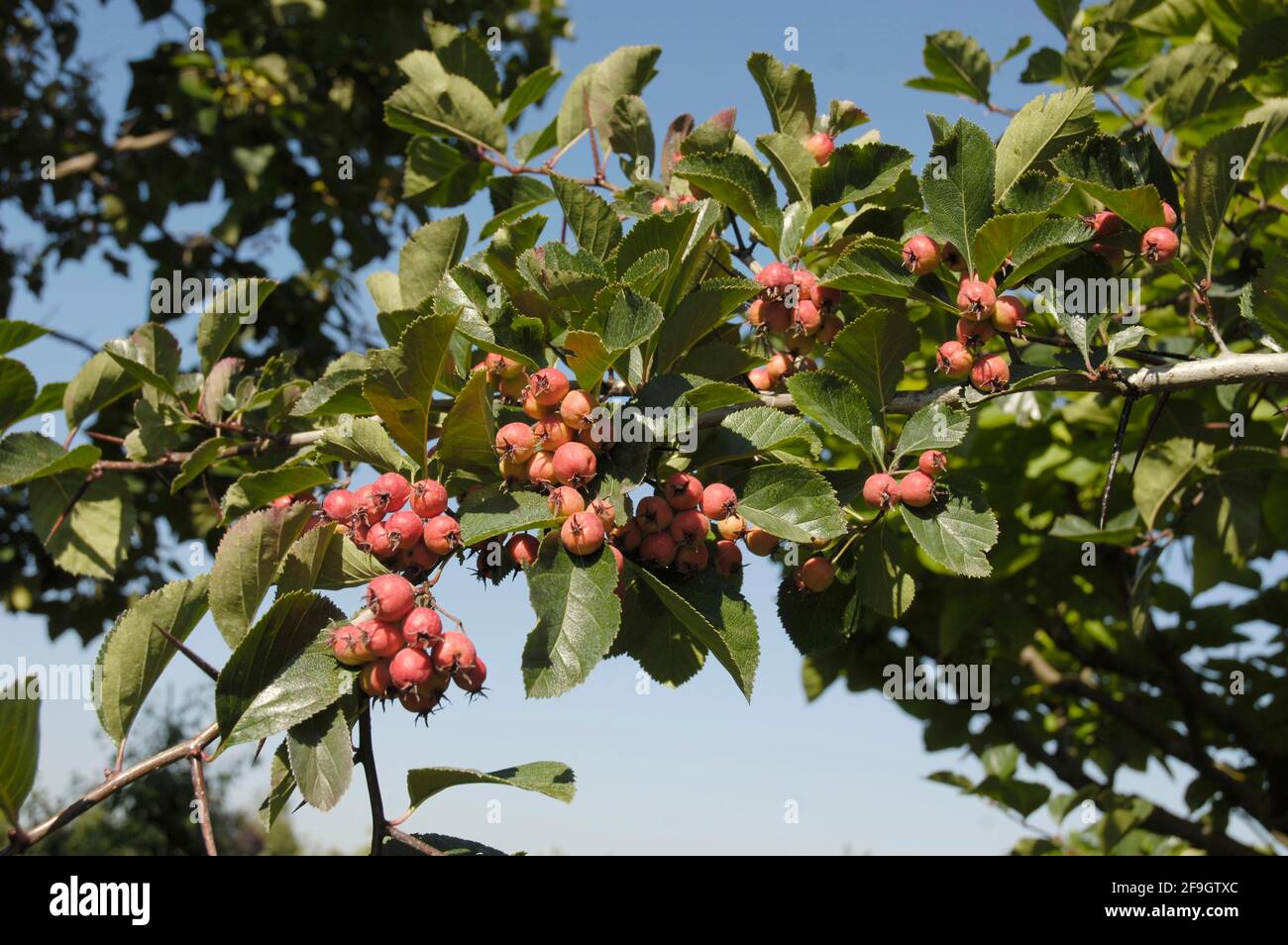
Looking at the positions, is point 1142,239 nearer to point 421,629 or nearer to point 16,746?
point 421,629

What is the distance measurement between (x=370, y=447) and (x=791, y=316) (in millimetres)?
690

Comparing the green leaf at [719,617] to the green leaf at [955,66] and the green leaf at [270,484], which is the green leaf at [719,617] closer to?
the green leaf at [270,484]

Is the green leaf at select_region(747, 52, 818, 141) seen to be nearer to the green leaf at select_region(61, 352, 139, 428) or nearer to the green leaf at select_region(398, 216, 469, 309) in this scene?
the green leaf at select_region(398, 216, 469, 309)

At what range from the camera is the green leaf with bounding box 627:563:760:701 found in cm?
131

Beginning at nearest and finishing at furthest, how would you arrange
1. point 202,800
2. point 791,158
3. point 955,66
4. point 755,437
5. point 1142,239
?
point 202,800
point 755,437
point 1142,239
point 791,158
point 955,66

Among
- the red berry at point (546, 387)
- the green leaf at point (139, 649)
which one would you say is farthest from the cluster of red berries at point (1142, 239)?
the green leaf at point (139, 649)

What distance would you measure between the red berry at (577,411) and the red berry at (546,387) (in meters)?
0.02

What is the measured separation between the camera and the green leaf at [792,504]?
4.52 ft

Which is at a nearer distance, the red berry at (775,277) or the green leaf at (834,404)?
the green leaf at (834,404)

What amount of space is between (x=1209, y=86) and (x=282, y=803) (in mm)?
2463

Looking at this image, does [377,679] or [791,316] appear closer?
[377,679]

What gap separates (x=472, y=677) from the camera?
4.20 feet

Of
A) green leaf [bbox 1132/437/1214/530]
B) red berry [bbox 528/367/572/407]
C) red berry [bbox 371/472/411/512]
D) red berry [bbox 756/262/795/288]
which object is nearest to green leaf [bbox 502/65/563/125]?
red berry [bbox 756/262/795/288]

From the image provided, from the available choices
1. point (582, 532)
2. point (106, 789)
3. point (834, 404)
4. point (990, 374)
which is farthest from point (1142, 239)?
point (106, 789)
